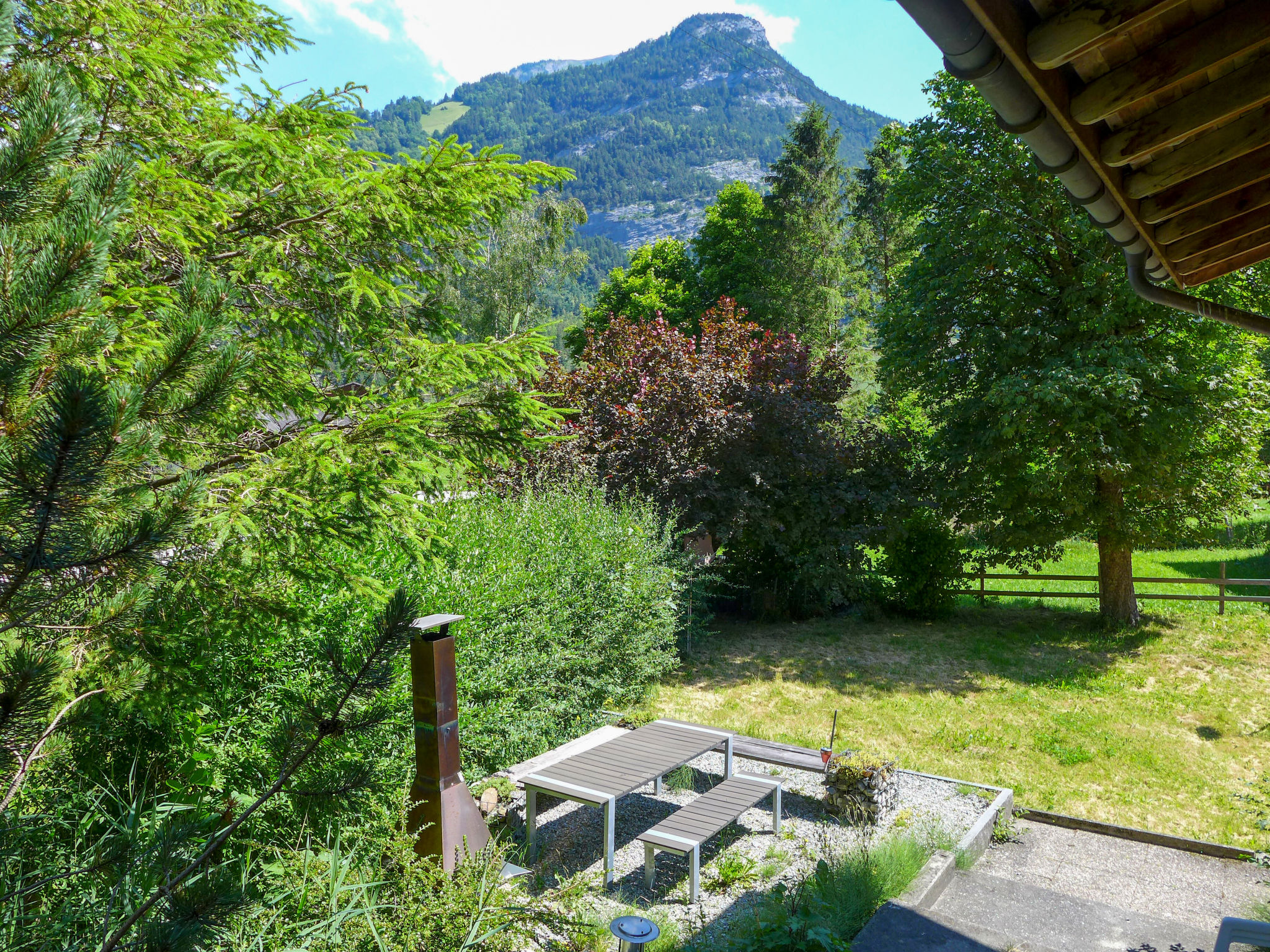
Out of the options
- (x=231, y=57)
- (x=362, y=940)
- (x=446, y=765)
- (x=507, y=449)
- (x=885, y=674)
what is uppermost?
(x=231, y=57)

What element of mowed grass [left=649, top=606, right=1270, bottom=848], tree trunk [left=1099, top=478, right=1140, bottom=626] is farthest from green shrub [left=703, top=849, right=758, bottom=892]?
tree trunk [left=1099, top=478, right=1140, bottom=626]

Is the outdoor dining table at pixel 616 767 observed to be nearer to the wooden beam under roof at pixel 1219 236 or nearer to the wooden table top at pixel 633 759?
the wooden table top at pixel 633 759

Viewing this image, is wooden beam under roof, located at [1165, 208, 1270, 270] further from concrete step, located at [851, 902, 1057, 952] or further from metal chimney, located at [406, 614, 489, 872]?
metal chimney, located at [406, 614, 489, 872]

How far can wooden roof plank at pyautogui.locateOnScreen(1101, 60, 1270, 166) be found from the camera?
1.93m

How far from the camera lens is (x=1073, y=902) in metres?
4.49

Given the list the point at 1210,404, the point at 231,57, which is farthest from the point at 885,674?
the point at 231,57

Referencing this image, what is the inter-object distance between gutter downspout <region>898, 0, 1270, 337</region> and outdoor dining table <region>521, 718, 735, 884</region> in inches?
157

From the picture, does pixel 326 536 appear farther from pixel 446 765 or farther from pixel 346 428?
pixel 446 765

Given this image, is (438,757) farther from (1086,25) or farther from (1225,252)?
(1225,252)

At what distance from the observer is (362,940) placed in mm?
2865

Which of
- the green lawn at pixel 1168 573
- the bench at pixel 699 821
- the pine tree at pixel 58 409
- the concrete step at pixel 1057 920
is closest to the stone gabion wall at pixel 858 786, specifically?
the bench at pixel 699 821

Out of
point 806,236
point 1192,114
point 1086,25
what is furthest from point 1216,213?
point 806,236

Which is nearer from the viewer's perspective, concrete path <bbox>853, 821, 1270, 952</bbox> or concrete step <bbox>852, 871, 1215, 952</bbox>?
concrete step <bbox>852, 871, 1215, 952</bbox>

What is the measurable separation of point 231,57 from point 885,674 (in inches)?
365
